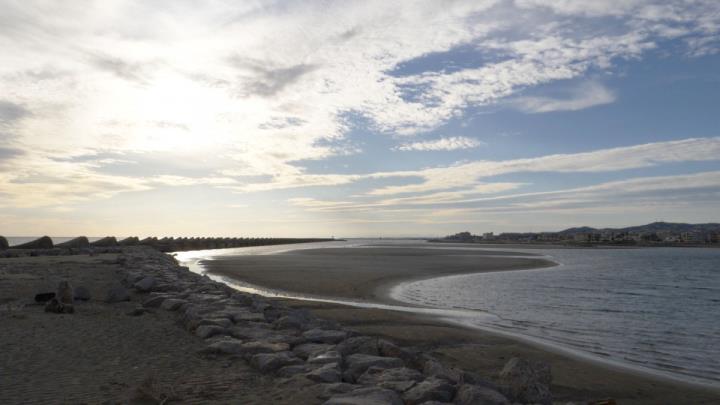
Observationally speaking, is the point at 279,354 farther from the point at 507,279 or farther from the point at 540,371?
the point at 507,279

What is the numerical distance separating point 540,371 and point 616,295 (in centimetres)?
1449

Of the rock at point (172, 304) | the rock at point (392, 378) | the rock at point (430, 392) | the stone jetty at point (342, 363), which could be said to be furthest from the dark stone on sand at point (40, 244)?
the rock at point (430, 392)

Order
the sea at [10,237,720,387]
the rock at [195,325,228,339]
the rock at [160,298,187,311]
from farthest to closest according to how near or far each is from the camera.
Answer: the rock at [160,298,187,311] < the sea at [10,237,720,387] < the rock at [195,325,228,339]

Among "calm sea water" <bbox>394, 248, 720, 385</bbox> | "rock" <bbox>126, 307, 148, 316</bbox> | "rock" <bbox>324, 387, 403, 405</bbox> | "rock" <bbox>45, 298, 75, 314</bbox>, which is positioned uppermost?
"rock" <bbox>45, 298, 75, 314</bbox>

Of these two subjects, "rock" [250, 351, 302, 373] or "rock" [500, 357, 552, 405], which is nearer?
"rock" [500, 357, 552, 405]

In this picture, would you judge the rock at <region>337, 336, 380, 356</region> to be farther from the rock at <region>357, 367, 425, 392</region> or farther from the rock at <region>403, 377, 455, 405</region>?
the rock at <region>403, 377, 455, 405</region>

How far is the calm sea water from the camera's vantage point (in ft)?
31.9

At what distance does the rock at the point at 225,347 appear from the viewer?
283 inches

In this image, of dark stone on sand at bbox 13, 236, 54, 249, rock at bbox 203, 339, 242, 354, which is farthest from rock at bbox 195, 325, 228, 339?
dark stone on sand at bbox 13, 236, 54, 249

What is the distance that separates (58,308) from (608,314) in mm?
14183

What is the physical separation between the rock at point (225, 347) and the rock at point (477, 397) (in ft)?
11.5

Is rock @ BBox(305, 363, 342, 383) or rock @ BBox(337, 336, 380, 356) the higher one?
rock @ BBox(337, 336, 380, 356)

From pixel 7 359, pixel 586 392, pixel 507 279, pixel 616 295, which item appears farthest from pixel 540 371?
pixel 507 279

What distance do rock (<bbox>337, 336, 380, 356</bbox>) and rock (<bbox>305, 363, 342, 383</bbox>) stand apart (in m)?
0.95
